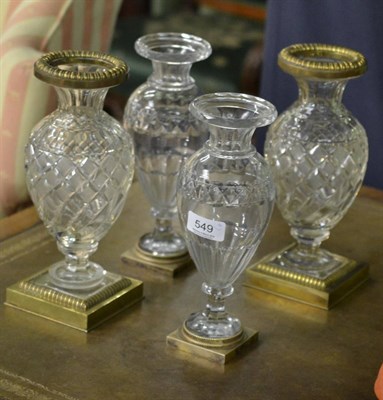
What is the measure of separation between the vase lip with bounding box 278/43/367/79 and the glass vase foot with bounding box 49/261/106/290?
0.32 meters

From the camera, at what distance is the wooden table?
3.75 ft

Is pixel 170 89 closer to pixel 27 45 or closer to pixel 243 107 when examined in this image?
pixel 243 107

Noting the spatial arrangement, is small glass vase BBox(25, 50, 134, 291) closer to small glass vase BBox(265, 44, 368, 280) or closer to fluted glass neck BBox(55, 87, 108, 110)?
fluted glass neck BBox(55, 87, 108, 110)

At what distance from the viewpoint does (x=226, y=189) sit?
1146 mm

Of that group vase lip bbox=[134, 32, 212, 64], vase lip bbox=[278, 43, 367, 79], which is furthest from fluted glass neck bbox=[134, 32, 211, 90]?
vase lip bbox=[278, 43, 367, 79]

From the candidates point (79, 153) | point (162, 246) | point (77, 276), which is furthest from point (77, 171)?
point (162, 246)


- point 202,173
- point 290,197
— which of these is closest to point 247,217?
point 202,173

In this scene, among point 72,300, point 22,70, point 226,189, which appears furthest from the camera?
point 22,70

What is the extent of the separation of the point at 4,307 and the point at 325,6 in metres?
0.81

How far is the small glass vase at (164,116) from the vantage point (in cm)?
137

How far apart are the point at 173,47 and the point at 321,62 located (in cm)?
21

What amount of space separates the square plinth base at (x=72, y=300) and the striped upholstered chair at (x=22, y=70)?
0.48 m

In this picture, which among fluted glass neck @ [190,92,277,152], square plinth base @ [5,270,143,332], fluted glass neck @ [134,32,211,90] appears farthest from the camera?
fluted glass neck @ [134,32,211,90]

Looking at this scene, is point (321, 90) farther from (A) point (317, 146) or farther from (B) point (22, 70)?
A: (B) point (22, 70)
